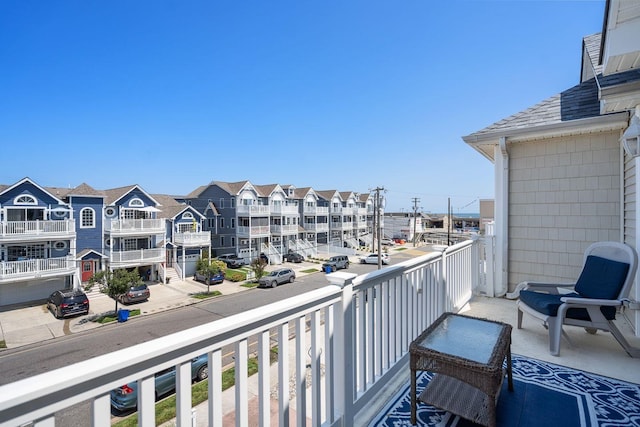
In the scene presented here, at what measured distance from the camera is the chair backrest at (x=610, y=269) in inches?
109

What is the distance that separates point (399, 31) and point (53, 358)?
13.7m

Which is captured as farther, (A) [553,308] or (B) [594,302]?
(A) [553,308]

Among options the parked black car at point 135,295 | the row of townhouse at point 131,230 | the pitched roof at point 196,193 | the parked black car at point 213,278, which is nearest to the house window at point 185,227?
the row of townhouse at point 131,230

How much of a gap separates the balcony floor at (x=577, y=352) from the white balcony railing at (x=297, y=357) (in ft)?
0.28

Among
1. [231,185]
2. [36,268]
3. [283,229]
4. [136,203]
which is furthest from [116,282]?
[283,229]

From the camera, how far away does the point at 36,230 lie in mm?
13617

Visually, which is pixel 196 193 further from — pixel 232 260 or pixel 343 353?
pixel 343 353

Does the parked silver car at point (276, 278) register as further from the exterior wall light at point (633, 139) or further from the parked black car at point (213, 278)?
the exterior wall light at point (633, 139)

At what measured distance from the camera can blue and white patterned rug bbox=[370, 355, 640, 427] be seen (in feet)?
6.34

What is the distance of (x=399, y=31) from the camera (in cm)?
709

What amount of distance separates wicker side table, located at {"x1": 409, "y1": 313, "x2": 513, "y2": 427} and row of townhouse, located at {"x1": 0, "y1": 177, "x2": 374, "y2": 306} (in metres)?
18.0

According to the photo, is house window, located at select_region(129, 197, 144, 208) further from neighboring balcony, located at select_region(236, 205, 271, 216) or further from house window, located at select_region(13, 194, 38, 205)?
neighboring balcony, located at select_region(236, 205, 271, 216)

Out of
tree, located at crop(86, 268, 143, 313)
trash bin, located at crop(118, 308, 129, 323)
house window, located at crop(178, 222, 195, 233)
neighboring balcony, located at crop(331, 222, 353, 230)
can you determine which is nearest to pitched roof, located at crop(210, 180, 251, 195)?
house window, located at crop(178, 222, 195, 233)

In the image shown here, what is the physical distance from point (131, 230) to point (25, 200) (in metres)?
4.57
